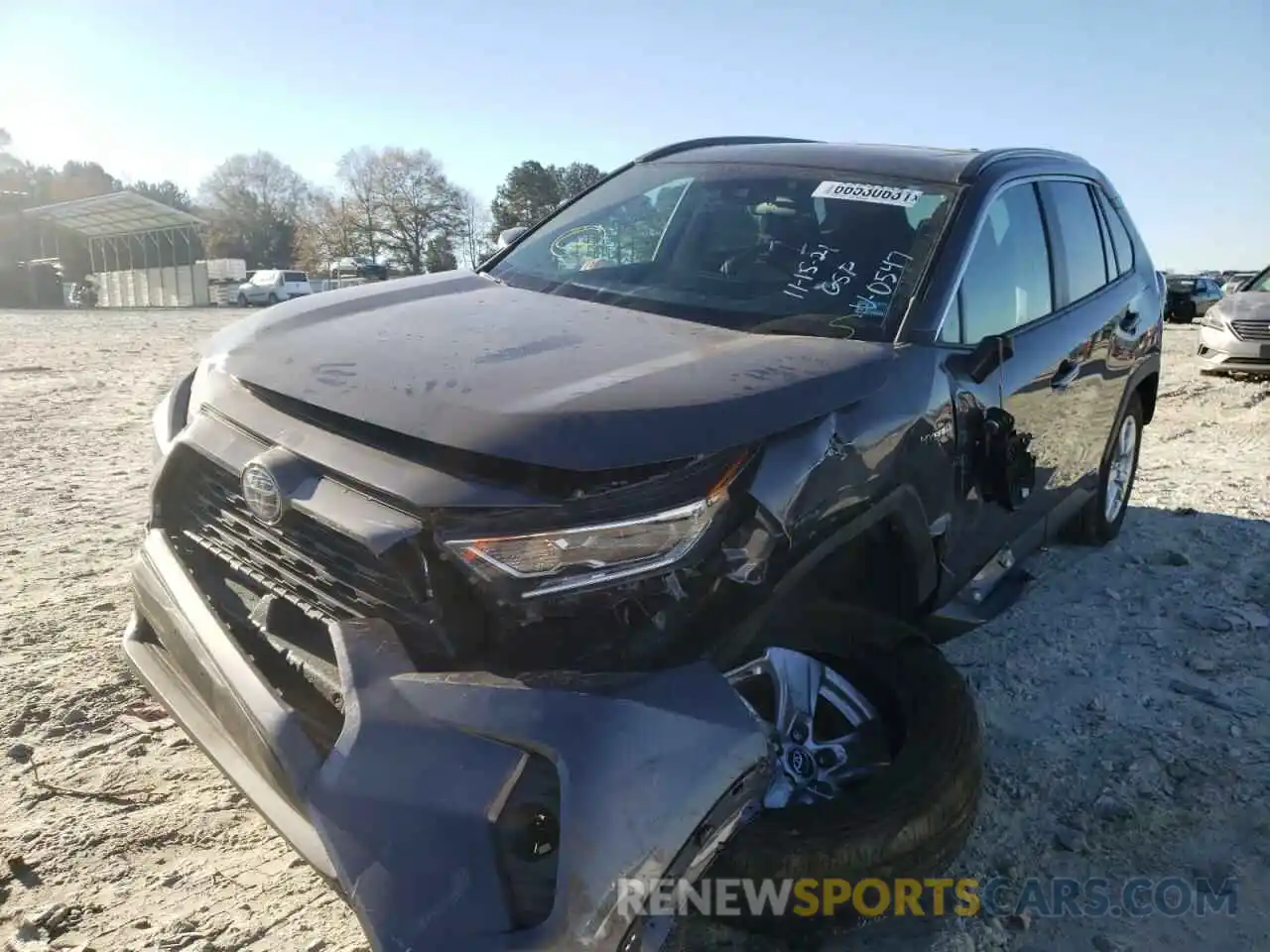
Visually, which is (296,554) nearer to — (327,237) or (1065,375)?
(1065,375)

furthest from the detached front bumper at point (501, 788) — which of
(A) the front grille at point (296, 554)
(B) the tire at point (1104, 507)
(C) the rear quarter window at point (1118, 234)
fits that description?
(C) the rear quarter window at point (1118, 234)

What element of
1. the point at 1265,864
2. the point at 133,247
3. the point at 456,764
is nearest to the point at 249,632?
the point at 456,764

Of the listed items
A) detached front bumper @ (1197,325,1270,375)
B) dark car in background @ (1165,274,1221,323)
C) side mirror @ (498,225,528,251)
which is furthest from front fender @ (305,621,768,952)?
dark car in background @ (1165,274,1221,323)

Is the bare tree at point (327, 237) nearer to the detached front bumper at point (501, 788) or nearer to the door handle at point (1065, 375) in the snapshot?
the door handle at point (1065, 375)

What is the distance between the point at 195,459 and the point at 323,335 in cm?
46

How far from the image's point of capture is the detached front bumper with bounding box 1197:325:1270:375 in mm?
11625

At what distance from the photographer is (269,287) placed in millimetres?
41812

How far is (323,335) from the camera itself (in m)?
2.54

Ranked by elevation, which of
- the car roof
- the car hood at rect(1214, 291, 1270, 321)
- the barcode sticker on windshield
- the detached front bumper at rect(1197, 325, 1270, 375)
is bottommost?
the detached front bumper at rect(1197, 325, 1270, 375)

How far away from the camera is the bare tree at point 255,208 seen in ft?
224

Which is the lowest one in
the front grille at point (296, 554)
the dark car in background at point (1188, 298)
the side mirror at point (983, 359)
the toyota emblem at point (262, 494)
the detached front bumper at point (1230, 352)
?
the dark car in background at point (1188, 298)

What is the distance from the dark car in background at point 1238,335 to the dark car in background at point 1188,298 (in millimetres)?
14590

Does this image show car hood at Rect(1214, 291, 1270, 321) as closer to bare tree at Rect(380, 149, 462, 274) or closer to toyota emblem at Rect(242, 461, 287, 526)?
toyota emblem at Rect(242, 461, 287, 526)

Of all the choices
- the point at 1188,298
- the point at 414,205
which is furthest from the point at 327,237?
the point at 1188,298
